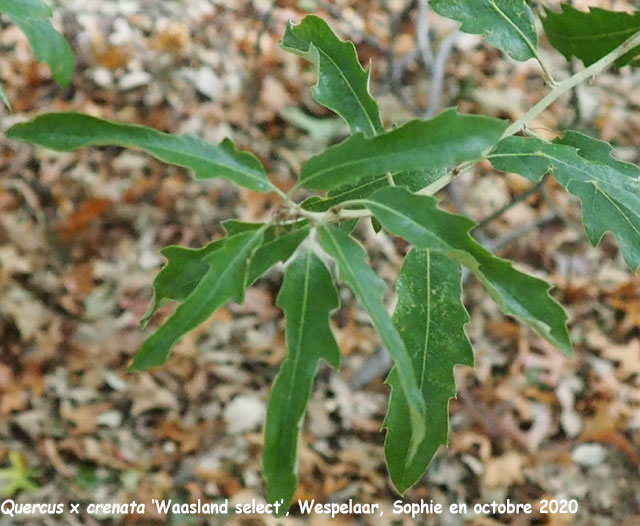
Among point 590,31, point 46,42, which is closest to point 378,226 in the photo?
point 590,31

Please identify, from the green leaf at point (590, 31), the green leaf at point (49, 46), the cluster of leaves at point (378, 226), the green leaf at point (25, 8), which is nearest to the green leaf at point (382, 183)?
the cluster of leaves at point (378, 226)

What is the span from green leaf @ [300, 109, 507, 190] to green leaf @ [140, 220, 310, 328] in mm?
70

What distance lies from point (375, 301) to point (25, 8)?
0.72 m

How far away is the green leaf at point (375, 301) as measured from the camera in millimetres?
681

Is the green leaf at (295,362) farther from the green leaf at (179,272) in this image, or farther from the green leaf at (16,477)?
the green leaf at (16,477)

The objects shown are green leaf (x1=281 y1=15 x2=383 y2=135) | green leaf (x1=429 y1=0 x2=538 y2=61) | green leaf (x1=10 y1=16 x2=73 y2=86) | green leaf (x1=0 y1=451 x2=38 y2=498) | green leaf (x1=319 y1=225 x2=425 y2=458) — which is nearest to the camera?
green leaf (x1=319 y1=225 x2=425 y2=458)

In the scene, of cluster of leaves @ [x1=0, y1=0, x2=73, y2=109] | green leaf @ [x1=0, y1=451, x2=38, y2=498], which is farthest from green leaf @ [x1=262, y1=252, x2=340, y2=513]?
green leaf @ [x1=0, y1=451, x2=38, y2=498]

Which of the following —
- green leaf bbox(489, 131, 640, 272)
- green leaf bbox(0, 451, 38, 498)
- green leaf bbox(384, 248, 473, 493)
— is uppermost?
green leaf bbox(489, 131, 640, 272)

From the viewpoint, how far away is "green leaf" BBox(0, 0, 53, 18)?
3.28 feet

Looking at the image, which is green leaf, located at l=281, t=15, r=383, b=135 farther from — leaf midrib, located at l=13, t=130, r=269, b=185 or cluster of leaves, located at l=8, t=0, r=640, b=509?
leaf midrib, located at l=13, t=130, r=269, b=185

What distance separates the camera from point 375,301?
2.35ft

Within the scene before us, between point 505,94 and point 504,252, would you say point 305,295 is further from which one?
point 505,94

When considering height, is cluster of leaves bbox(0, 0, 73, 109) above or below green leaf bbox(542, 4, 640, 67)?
below

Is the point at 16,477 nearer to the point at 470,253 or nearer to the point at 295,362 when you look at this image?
the point at 295,362
